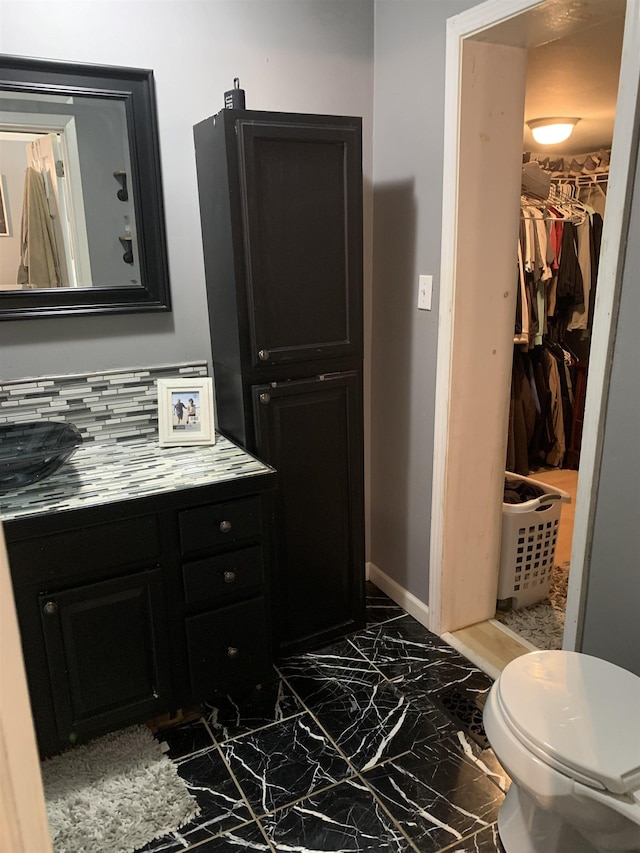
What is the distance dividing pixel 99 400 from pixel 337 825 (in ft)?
4.61

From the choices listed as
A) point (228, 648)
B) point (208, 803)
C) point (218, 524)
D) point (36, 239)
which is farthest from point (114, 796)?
point (36, 239)

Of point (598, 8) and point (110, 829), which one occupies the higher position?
point (598, 8)

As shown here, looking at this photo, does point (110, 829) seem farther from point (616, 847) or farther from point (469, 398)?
point (469, 398)

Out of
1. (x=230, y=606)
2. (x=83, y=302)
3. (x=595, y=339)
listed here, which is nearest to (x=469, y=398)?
(x=595, y=339)

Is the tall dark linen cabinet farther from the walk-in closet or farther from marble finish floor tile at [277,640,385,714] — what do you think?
the walk-in closet

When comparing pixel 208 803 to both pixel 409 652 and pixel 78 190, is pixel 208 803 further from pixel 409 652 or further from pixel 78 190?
pixel 78 190

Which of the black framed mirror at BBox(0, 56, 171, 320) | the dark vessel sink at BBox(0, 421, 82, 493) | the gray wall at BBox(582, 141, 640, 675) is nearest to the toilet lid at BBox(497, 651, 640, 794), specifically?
the gray wall at BBox(582, 141, 640, 675)

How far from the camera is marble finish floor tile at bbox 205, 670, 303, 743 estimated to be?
1973mm

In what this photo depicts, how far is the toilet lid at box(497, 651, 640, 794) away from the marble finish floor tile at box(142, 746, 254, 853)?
79 centimetres

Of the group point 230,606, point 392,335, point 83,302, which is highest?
point 83,302

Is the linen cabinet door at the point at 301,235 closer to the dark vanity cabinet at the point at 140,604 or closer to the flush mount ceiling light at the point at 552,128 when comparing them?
the dark vanity cabinet at the point at 140,604

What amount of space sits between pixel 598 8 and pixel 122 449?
1819mm

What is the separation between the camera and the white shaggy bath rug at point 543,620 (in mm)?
2381

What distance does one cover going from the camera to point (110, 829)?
1.62m
